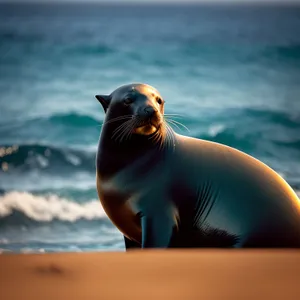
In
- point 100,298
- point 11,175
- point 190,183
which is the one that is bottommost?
point 11,175

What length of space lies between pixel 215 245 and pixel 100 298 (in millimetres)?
2140

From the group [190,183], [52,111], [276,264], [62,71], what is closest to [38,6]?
[62,71]

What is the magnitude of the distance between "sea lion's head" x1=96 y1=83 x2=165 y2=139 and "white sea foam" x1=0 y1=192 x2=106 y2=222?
366cm

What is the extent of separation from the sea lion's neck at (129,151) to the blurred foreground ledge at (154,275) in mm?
1970

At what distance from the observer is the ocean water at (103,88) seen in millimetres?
7613

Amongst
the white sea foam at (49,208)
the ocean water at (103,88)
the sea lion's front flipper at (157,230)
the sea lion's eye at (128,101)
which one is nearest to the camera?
the sea lion's front flipper at (157,230)

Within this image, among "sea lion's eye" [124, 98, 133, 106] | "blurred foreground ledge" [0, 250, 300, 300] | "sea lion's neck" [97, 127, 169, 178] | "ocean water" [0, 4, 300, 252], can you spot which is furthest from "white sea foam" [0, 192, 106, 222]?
"blurred foreground ledge" [0, 250, 300, 300]

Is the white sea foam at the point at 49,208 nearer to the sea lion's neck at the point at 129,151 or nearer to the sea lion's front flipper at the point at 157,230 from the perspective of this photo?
the sea lion's neck at the point at 129,151

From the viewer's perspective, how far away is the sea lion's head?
3.51m

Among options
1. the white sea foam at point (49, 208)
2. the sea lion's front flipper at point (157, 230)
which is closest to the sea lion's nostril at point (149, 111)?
the sea lion's front flipper at point (157, 230)

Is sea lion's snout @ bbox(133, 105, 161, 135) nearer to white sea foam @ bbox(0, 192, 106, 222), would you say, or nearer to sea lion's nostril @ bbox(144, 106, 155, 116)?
sea lion's nostril @ bbox(144, 106, 155, 116)

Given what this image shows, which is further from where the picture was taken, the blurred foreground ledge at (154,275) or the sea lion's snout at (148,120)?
the sea lion's snout at (148,120)

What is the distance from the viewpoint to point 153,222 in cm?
340

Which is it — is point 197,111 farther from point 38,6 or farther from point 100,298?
point 100,298
